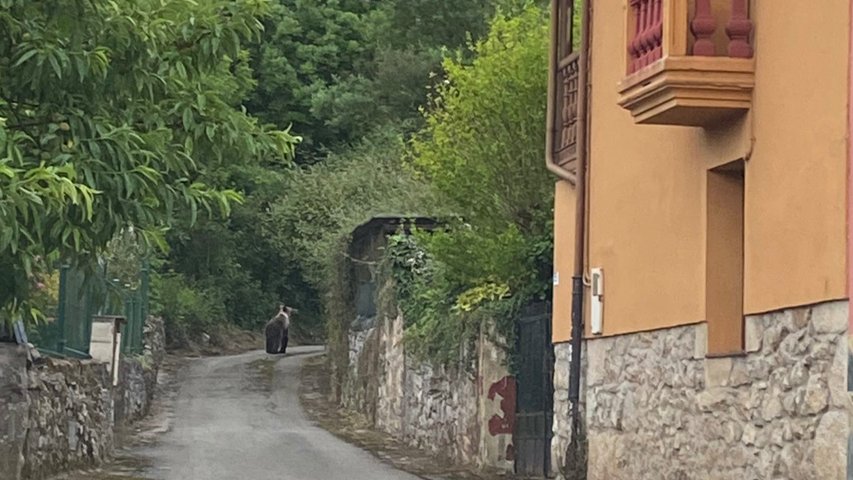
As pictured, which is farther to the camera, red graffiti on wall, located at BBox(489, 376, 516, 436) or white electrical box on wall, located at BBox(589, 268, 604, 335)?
red graffiti on wall, located at BBox(489, 376, 516, 436)

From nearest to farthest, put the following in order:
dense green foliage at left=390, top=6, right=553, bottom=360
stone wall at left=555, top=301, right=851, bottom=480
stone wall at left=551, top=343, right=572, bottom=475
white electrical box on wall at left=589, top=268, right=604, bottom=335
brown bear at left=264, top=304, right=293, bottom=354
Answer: stone wall at left=555, top=301, right=851, bottom=480 → white electrical box on wall at left=589, top=268, right=604, bottom=335 → stone wall at left=551, top=343, right=572, bottom=475 → dense green foliage at left=390, top=6, right=553, bottom=360 → brown bear at left=264, top=304, right=293, bottom=354

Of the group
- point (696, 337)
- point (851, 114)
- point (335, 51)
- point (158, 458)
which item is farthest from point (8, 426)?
point (335, 51)

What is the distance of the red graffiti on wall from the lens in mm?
18266

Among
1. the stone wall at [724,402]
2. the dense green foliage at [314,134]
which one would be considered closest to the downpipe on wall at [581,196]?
the stone wall at [724,402]

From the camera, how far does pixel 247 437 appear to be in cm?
2303

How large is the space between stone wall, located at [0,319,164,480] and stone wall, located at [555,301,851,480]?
5451 mm

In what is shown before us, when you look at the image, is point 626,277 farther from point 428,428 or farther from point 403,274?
point 403,274

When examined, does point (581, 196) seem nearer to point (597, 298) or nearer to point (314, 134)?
point (597, 298)

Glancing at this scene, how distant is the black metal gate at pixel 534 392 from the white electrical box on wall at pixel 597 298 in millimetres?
3817

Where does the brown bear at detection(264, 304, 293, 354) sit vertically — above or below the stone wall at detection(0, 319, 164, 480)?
above

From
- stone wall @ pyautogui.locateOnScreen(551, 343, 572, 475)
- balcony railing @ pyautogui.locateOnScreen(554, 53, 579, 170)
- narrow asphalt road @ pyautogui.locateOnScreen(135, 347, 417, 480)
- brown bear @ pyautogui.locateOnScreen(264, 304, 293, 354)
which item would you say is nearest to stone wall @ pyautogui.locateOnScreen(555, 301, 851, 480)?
stone wall @ pyautogui.locateOnScreen(551, 343, 572, 475)

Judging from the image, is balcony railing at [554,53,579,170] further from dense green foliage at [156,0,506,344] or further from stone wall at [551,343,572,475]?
dense green foliage at [156,0,506,344]

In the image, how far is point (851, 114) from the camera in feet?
27.4

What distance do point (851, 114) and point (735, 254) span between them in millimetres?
2634
